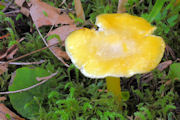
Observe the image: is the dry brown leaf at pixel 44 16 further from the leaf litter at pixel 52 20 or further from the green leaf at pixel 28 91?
the green leaf at pixel 28 91

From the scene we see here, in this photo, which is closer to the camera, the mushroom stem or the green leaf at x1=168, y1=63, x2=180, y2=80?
the mushroom stem

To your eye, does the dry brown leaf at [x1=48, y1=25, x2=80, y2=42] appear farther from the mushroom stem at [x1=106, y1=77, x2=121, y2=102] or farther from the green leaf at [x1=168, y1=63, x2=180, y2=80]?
the green leaf at [x1=168, y1=63, x2=180, y2=80]

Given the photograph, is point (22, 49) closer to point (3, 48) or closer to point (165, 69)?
point (3, 48)

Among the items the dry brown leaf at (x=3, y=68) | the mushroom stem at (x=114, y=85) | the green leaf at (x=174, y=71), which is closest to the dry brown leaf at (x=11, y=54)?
the dry brown leaf at (x=3, y=68)

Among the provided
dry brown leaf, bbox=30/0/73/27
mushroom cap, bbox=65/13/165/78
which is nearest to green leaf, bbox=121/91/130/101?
mushroom cap, bbox=65/13/165/78

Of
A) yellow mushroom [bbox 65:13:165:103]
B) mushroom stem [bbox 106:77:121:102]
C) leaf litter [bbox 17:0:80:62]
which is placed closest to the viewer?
yellow mushroom [bbox 65:13:165:103]

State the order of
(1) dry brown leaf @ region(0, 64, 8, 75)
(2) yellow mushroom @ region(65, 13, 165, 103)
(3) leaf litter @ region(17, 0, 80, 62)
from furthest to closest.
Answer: (3) leaf litter @ region(17, 0, 80, 62), (1) dry brown leaf @ region(0, 64, 8, 75), (2) yellow mushroom @ region(65, 13, 165, 103)

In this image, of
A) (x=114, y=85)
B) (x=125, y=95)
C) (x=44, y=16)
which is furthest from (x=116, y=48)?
(x=44, y=16)

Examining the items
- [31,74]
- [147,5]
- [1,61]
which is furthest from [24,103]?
[147,5]
